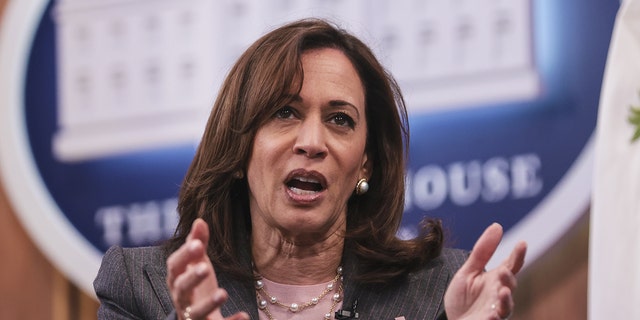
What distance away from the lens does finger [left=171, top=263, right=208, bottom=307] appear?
1642mm

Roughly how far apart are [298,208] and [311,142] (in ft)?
0.43

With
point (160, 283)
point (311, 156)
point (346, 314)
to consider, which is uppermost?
point (311, 156)

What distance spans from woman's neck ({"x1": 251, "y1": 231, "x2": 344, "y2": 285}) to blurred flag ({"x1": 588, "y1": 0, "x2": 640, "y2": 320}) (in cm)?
56

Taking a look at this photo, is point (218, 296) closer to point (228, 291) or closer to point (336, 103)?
point (228, 291)

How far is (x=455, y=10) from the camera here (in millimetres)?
2828

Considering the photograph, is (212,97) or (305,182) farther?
(212,97)

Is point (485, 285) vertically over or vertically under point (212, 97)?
under

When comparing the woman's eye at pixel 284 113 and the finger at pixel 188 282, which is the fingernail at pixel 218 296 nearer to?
the finger at pixel 188 282

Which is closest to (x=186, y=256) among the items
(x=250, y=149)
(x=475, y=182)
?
(x=250, y=149)

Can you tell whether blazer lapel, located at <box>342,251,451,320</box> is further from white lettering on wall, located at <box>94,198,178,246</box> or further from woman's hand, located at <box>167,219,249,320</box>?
white lettering on wall, located at <box>94,198,178,246</box>

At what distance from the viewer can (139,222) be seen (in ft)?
9.98

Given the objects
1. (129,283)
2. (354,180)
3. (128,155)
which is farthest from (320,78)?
(128,155)

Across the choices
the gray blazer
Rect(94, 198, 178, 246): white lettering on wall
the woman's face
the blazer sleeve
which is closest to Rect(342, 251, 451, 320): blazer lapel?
the gray blazer

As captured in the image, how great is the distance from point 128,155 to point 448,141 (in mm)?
919
